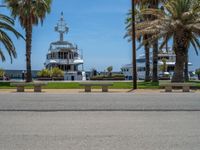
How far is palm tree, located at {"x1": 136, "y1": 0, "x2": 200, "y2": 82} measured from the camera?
3155 centimetres

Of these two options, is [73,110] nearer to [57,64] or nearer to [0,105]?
[0,105]

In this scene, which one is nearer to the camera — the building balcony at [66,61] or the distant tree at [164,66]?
the building balcony at [66,61]

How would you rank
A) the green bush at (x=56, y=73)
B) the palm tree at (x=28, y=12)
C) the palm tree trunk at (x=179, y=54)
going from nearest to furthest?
the palm tree trunk at (x=179, y=54) < the palm tree at (x=28, y=12) < the green bush at (x=56, y=73)

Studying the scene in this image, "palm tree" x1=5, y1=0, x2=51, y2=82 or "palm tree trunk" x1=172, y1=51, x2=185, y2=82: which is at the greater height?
"palm tree" x1=5, y1=0, x2=51, y2=82
